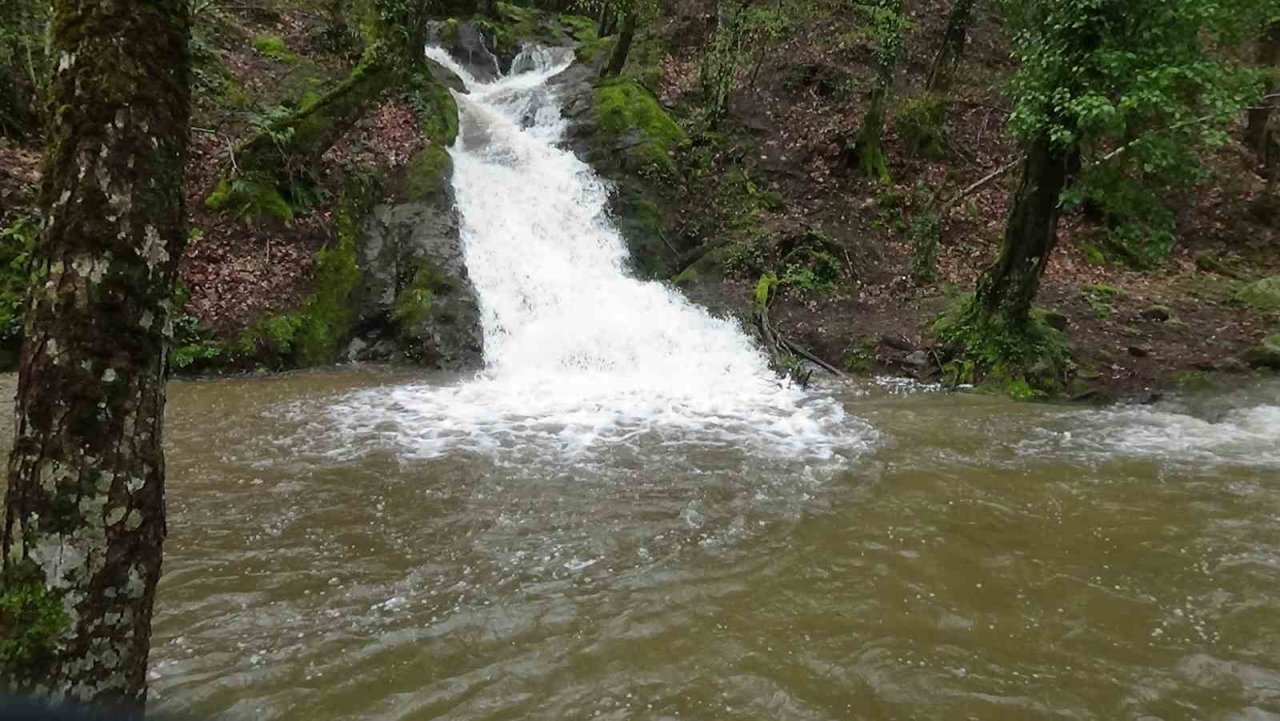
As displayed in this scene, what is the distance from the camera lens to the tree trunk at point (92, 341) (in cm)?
234

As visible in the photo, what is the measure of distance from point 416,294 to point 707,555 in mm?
7810

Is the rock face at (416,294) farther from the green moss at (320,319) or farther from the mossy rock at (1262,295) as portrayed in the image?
the mossy rock at (1262,295)

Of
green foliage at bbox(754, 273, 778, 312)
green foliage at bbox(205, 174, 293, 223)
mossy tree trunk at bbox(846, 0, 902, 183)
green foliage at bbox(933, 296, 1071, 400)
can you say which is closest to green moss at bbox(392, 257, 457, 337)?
green foliage at bbox(205, 174, 293, 223)

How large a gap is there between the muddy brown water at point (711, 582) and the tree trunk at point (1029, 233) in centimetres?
352

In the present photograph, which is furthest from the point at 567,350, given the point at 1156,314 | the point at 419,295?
the point at 1156,314

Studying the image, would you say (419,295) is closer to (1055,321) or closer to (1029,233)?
(1029,233)

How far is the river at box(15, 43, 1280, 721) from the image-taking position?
147 inches

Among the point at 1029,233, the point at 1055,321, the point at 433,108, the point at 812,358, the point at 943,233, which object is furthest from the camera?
the point at 433,108

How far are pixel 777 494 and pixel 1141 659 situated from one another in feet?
9.00

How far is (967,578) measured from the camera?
4.92 metres

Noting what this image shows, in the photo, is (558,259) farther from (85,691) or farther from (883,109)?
(85,691)

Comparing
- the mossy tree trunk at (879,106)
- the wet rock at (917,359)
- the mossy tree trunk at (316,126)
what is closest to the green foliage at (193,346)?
the mossy tree trunk at (316,126)

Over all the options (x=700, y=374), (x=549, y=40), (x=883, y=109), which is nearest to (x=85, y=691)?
(x=700, y=374)

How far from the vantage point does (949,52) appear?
18.7 m
